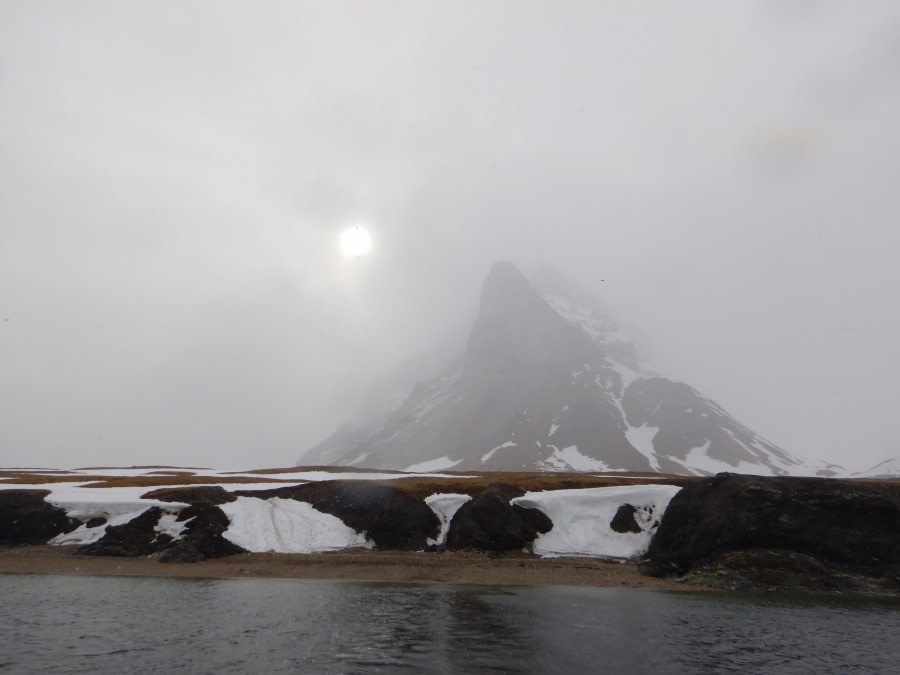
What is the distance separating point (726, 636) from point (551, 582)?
16742 mm

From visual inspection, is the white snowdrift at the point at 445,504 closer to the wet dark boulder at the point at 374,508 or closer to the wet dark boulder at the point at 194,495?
the wet dark boulder at the point at 374,508

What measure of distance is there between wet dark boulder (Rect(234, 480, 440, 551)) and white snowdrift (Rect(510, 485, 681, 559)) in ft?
33.8

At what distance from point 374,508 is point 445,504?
24.3 ft

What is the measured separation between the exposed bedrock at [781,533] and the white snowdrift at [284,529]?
2726 cm

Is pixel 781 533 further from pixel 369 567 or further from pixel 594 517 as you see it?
pixel 369 567

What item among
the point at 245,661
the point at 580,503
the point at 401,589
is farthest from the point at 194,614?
the point at 580,503

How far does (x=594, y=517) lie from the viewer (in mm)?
49406

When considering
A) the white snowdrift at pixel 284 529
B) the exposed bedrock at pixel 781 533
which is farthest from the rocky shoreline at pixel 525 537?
the white snowdrift at pixel 284 529

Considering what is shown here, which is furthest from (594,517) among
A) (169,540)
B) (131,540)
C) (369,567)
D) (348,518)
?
(131,540)

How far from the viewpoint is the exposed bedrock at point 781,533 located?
38.2 m

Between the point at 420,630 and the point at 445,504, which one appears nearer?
the point at 420,630

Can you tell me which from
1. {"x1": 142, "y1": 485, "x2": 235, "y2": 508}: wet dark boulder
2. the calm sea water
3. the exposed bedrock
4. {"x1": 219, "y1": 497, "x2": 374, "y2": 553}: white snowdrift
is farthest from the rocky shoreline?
the calm sea water

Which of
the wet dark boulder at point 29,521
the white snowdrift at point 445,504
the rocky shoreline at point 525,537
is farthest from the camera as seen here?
the white snowdrift at point 445,504

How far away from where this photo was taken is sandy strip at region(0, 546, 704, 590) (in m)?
38.5
